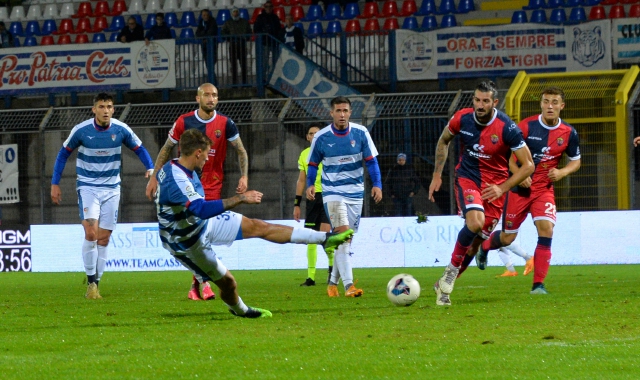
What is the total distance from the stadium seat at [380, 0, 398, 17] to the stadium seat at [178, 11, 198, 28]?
4954 mm

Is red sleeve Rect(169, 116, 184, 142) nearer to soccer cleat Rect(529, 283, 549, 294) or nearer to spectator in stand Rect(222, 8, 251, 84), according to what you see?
soccer cleat Rect(529, 283, 549, 294)

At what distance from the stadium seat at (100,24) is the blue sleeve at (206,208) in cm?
2036

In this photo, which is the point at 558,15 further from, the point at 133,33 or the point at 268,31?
the point at 133,33

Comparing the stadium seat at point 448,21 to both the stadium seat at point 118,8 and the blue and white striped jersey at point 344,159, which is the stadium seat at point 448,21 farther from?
the blue and white striped jersey at point 344,159

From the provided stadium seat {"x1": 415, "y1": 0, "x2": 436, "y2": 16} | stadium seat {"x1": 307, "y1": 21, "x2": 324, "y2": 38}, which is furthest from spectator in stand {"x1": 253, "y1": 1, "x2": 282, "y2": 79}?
stadium seat {"x1": 415, "y1": 0, "x2": 436, "y2": 16}

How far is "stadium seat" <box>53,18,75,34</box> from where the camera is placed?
87.8 feet

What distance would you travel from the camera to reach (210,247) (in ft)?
25.6

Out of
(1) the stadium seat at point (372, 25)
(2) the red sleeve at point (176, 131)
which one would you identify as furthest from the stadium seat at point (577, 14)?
(2) the red sleeve at point (176, 131)

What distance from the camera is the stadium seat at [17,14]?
27734 mm

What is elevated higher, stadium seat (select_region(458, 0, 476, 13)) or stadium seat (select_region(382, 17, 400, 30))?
stadium seat (select_region(458, 0, 476, 13))

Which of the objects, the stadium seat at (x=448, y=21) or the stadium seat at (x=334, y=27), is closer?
the stadium seat at (x=448, y=21)

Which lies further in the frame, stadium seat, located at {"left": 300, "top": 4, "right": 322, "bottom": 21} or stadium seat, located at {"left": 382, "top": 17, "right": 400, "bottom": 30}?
stadium seat, located at {"left": 300, "top": 4, "right": 322, "bottom": 21}

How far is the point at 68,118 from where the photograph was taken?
66.4ft

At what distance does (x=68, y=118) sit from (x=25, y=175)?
1714mm
